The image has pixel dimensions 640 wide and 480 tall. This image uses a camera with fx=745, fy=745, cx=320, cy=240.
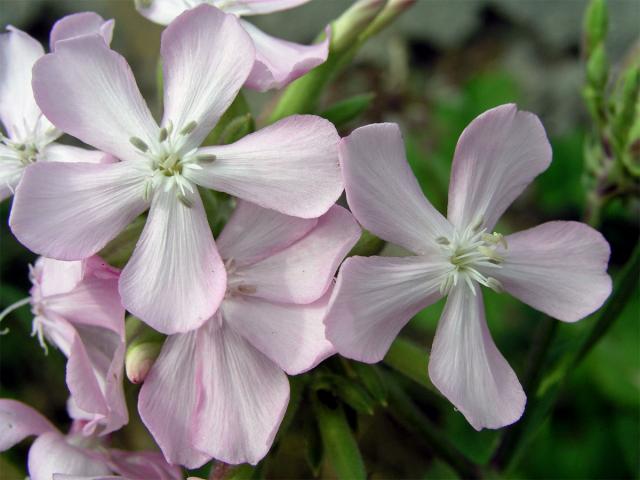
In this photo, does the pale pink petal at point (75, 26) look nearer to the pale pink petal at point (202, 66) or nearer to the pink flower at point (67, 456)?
the pale pink petal at point (202, 66)

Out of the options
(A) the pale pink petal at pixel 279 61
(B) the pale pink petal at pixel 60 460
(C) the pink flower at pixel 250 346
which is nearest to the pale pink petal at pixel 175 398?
(C) the pink flower at pixel 250 346

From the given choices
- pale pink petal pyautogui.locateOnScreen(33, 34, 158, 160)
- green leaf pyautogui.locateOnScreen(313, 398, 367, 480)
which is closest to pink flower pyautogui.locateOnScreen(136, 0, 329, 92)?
pale pink petal pyautogui.locateOnScreen(33, 34, 158, 160)

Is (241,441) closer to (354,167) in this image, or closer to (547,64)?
(354,167)

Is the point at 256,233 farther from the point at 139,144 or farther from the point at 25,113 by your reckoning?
the point at 25,113

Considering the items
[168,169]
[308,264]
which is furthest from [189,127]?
[308,264]

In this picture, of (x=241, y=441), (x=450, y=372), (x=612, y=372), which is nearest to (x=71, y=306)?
(x=241, y=441)
